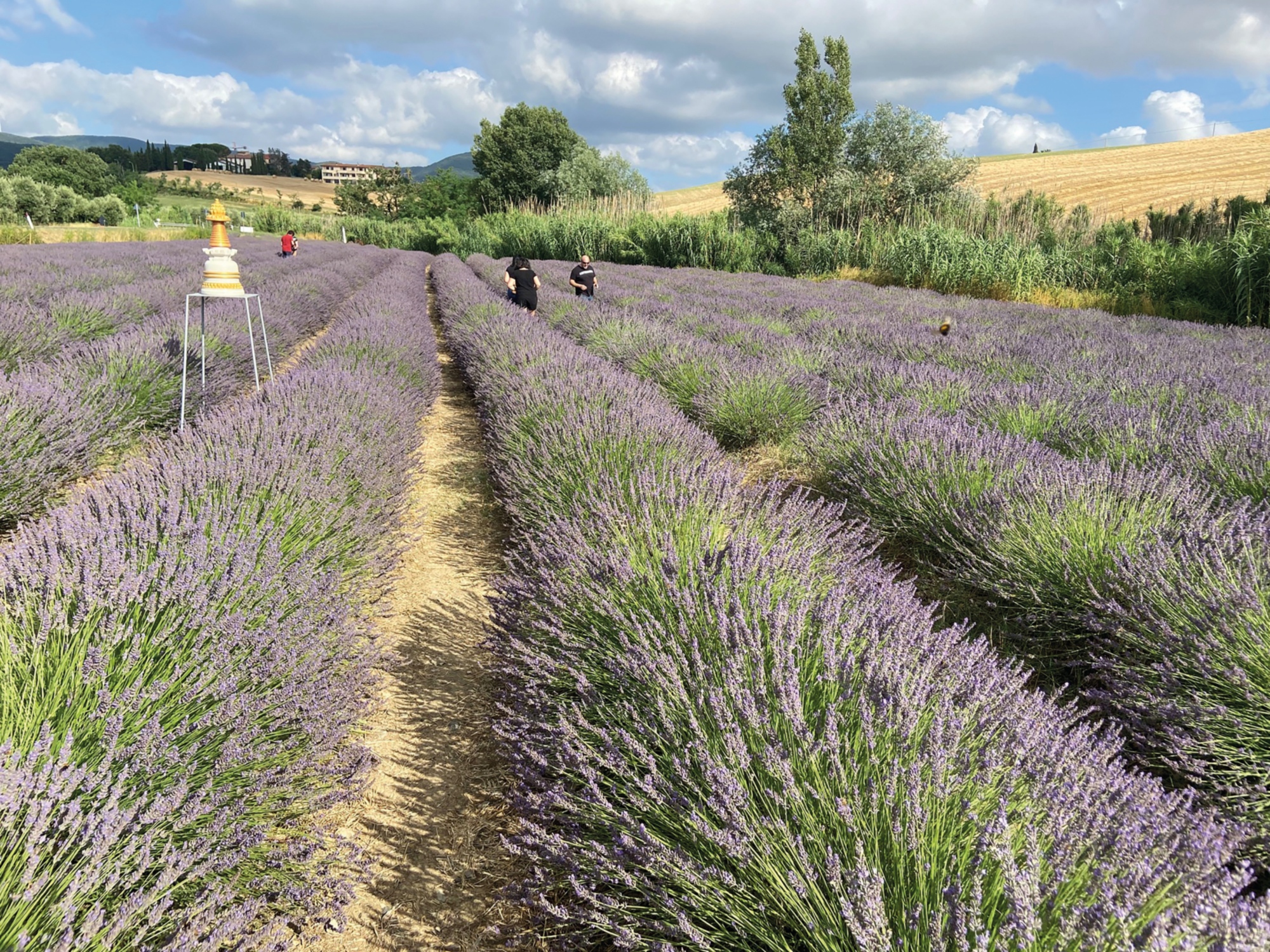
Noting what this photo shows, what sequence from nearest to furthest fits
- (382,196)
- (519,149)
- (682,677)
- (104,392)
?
(682,677) → (104,392) → (519,149) → (382,196)

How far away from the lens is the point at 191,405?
4793 mm

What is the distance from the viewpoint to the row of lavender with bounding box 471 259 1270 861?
1702mm

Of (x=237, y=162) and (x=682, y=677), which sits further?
(x=237, y=162)

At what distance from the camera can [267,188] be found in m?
83.4

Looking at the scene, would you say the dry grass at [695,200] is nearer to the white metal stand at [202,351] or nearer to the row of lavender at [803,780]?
the white metal stand at [202,351]

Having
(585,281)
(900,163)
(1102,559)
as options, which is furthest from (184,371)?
(900,163)

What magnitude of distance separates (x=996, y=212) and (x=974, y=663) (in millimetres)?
18910

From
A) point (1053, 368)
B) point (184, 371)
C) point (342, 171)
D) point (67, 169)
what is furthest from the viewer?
point (342, 171)

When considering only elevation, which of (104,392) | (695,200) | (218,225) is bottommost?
(104,392)

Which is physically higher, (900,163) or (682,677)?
(900,163)

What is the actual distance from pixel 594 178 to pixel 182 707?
1513 inches

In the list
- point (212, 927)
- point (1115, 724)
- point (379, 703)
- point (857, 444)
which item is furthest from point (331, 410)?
point (1115, 724)

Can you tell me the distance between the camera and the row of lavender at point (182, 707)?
1053mm

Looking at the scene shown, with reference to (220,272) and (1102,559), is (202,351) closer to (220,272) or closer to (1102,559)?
(220,272)
